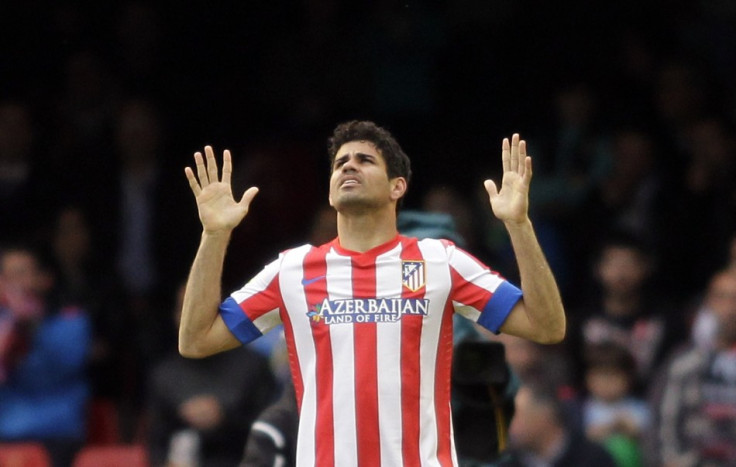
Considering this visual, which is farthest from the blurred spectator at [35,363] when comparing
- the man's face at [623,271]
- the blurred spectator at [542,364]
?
the man's face at [623,271]

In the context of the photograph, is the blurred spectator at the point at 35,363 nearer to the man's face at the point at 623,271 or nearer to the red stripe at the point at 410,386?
the man's face at the point at 623,271

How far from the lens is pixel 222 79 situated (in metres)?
12.1

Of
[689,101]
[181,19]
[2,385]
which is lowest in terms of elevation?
[2,385]

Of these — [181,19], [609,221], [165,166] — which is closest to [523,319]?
[609,221]

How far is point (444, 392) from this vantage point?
19.9ft

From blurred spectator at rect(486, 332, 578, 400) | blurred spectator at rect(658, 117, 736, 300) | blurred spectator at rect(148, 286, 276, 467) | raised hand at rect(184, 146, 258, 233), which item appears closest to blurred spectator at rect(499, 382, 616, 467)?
blurred spectator at rect(486, 332, 578, 400)

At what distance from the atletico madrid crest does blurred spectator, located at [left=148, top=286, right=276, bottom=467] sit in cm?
362

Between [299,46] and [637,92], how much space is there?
2.18m

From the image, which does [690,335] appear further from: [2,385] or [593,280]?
[2,385]

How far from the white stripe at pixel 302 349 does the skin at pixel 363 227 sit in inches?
8.3

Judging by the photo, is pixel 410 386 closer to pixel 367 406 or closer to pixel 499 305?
pixel 367 406

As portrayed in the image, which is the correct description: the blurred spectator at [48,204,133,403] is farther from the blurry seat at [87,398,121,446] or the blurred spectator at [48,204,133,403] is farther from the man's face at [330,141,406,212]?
the man's face at [330,141,406,212]

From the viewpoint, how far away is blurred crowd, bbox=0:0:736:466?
31.9ft

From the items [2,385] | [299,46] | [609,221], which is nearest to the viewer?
[2,385]
